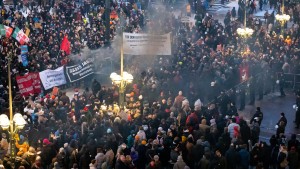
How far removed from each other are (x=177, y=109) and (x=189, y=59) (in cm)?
830

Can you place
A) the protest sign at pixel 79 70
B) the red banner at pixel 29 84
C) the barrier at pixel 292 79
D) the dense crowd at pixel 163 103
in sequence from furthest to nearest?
the barrier at pixel 292 79 < the protest sign at pixel 79 70 < the red banner at pixel 29 84 < the dense crowd at pixel 163 103

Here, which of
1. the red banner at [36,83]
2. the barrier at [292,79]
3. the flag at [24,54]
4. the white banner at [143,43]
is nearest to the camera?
the white banner at [143,43]

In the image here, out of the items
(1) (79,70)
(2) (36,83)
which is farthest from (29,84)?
(1) (79,70)

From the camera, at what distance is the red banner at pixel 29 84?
2861cm

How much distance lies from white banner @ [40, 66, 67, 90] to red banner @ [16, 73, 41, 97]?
0.69 meters

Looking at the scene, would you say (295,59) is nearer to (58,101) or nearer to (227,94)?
(227,94)

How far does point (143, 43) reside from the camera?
29141 mm

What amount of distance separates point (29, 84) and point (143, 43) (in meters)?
5.13

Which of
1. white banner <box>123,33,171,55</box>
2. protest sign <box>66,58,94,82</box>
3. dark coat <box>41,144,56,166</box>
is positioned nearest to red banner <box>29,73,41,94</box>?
protest sign <box>66,58,94,82</box>

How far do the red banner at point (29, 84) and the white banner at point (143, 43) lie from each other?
4061 mm

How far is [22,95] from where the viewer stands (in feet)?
95.3

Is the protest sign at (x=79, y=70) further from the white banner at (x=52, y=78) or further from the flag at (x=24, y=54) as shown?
the flag at (x=24, y=54)

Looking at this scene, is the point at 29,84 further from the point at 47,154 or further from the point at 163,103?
the point at 47,154

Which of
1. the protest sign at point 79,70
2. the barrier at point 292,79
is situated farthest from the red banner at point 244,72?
the protest sign at point 79,70
